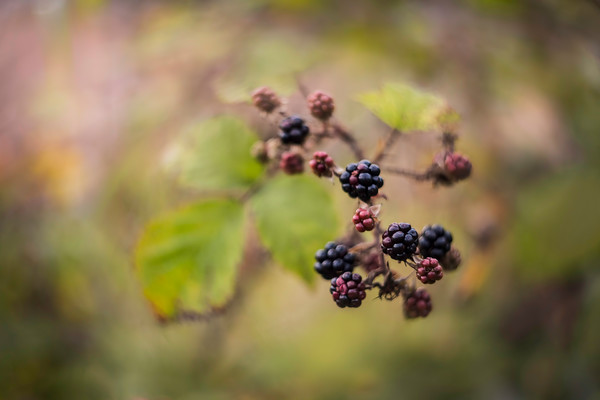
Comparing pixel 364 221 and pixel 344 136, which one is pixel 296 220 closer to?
pixel 344 136

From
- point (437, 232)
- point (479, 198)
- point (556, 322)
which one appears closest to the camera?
point (437, 232)

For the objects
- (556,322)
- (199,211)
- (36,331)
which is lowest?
(556,322)

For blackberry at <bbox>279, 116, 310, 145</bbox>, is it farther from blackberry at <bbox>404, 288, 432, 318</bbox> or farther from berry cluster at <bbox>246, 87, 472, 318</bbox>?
blackberry at <bbox>404, 288, 432, 318</bbox>

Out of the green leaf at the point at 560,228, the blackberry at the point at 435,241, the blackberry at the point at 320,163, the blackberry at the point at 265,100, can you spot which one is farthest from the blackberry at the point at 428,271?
the green leaf at the point at 560,228

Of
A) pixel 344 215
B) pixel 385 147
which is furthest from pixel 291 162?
pixel 344 215

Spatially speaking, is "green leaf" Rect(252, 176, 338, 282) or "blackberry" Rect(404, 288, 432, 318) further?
"green leaf" Rect(252, 176, 338, 282)

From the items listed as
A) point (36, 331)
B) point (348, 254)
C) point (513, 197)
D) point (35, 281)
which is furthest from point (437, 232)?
point (35, 281)

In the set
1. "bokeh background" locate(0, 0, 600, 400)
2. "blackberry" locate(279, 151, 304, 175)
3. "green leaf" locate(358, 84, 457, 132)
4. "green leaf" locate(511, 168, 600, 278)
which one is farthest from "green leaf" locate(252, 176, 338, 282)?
"green leaf" locate(511, 168, 600, 278)

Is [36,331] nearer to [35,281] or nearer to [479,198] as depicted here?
[35,281]
